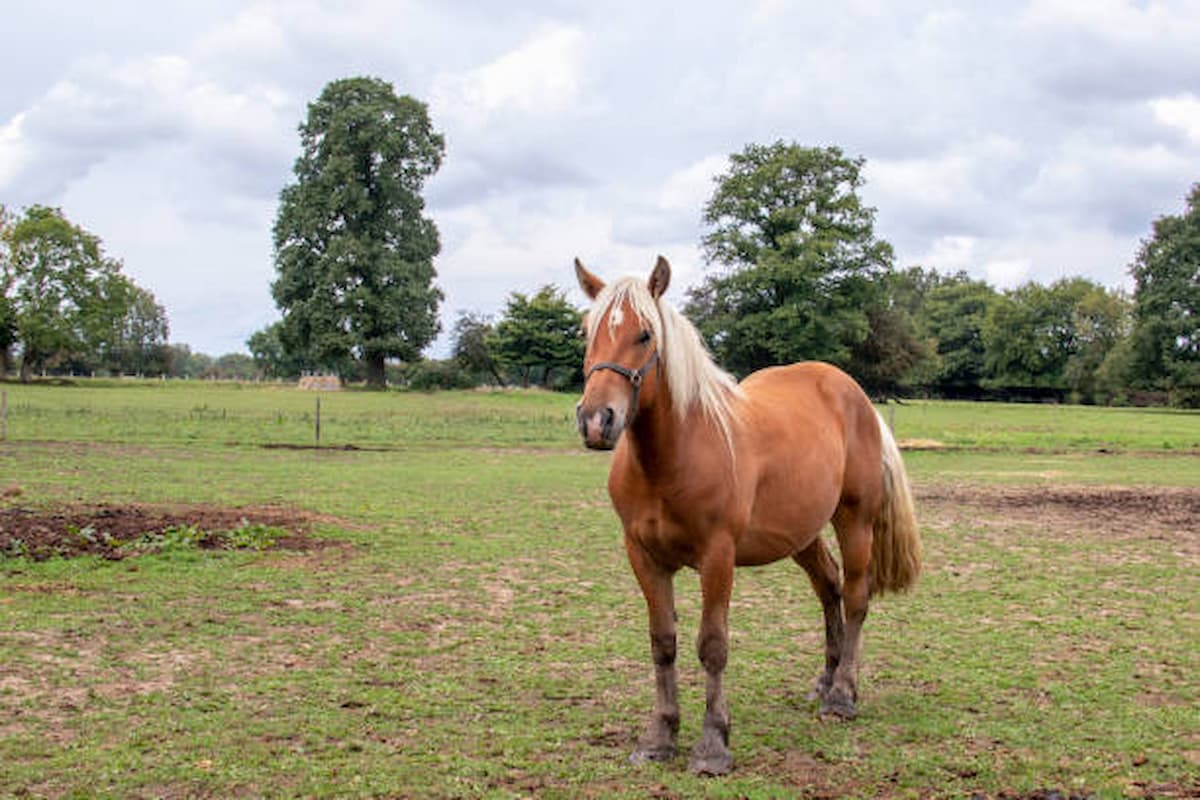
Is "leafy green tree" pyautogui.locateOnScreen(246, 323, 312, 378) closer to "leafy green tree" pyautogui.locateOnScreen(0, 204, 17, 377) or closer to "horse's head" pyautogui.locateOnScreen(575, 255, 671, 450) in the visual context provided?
"leafy green tree" pyautogui.locateOnScreen(0, 204, 17, 377)

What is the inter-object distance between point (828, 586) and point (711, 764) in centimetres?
174

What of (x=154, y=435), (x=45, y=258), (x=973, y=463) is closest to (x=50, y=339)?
(x=45, y=258)

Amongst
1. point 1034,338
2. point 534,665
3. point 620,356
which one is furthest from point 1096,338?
point 620,356

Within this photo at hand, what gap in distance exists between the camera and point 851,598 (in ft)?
17.4

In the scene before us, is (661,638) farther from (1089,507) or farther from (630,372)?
(1089,507)

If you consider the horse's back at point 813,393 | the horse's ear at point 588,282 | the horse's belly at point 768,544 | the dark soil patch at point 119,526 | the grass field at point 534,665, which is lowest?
the grass field at point 534,665

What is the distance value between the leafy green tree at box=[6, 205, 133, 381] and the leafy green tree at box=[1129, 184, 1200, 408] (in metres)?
67.6

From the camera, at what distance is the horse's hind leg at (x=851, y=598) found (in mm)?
4930

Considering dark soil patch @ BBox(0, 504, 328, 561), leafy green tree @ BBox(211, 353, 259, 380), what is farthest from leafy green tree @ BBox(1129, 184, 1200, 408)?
leafy green tree @ BBox(211, 353, 259, 380)

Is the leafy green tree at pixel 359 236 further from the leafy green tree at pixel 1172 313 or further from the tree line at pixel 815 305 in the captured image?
the leafy green tree at pixel 1172 313

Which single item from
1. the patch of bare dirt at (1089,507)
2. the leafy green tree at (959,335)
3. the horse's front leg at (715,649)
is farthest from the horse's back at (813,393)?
the leafy green tree at (959,335)

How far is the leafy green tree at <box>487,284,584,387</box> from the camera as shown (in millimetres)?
66062

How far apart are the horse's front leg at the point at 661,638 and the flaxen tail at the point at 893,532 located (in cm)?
184

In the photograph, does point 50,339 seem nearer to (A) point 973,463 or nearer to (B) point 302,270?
(B) point 302,270
